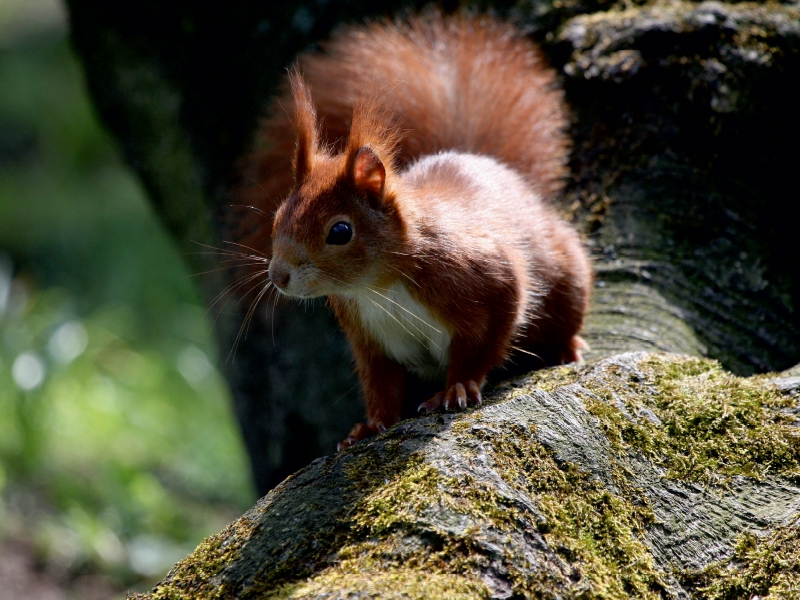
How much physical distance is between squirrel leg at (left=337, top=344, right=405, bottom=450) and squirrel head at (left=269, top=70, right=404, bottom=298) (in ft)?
0.78

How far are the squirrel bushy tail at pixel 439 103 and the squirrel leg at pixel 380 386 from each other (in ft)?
2.10

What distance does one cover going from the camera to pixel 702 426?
5.04 ft

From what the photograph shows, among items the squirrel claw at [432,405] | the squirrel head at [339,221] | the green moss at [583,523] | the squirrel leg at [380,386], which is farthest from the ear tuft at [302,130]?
the green moss at [583,523]

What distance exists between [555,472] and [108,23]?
3.00 meters

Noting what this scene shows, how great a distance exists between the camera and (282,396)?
2.89 metres

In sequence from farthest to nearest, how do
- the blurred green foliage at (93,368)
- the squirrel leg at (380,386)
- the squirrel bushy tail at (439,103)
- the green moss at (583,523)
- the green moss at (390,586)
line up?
the blurred green foliage at (93,368), the squirrel bushy tail at (439,103), the squirrel leg at (380,386), the green moss at (583,523), the green moss at (390,586)

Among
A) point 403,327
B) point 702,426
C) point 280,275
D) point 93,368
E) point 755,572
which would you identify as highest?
point 280,275

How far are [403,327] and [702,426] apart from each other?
0.68 meters

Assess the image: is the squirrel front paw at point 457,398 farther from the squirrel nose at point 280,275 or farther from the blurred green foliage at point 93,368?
the blurred green foliage at point 93,368

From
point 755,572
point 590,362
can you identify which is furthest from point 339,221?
point 755,572

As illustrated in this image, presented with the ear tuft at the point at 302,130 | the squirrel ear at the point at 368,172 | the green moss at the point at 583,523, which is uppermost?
the ear tuft at the point at 302,130

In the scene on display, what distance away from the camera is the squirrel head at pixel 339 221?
5.59ft

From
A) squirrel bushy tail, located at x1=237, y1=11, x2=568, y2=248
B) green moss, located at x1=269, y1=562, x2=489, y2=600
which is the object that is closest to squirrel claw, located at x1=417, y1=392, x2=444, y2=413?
green moss, located at x1=269, y1=562, x2=489, y2=600

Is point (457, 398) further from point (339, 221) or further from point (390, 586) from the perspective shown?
point (390, 586)
